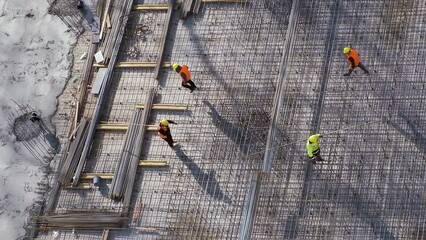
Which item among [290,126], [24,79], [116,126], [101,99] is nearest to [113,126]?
[116,126]

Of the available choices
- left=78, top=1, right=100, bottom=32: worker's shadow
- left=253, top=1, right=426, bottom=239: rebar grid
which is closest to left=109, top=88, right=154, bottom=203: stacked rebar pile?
left=78, top=1, right=100, bottom=32: worker's shadow

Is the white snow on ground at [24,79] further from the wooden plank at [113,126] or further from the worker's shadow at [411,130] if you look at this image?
the worker's shadow at [411,130]

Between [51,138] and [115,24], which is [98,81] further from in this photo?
[51,138]

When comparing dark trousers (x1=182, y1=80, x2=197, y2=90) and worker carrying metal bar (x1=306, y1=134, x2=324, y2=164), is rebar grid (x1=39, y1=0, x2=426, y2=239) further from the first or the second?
worker carrying metal bar (x1=306, y1=134, x2=324, y2=164)

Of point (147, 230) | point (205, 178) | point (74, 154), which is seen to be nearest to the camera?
point (147, 230)

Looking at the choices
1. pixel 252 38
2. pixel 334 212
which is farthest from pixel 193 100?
pixel 334 212
